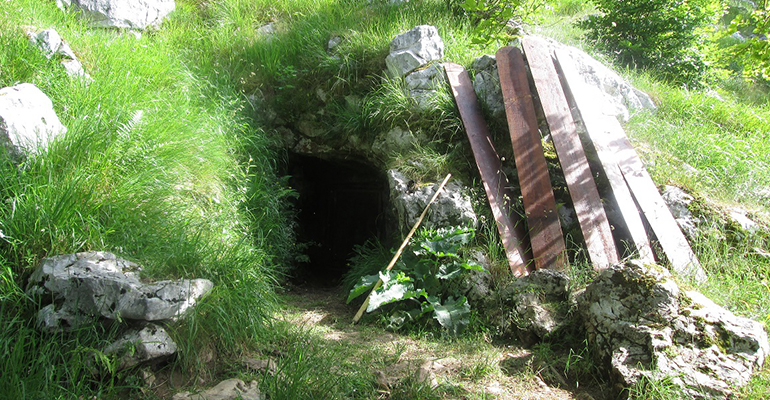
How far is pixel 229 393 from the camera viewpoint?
8.48 ft

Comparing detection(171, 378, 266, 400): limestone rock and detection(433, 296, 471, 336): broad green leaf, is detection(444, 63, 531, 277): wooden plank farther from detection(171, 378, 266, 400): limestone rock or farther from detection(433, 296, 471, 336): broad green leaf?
detection(171, 378, 266, 400): limestone rock

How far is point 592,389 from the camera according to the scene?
2936 mm

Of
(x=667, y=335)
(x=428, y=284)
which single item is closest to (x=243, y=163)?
(x=428, y=284)

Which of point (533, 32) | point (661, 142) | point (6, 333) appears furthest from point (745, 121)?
point (6, 333)

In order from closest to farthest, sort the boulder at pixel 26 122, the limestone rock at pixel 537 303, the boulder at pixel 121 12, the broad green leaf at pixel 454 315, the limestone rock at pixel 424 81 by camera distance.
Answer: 1. the boulder at pixel 26 122
2. the limestone rock at pixel 537 303
3. the broad green leaf at pixel 454 315
4. the limestone rock at pixel 424 81
5. the boulder at pixel 121 12

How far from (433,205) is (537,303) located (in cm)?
116

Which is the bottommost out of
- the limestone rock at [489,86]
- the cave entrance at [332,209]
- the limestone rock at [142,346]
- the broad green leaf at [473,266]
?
the cave entrance at [332,209]

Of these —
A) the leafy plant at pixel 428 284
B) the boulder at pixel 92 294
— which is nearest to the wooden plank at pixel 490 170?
the leafy plant at pixel 428 284

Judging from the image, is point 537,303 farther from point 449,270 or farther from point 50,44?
point 50,44

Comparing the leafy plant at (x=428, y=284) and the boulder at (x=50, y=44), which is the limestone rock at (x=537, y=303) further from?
the boulder at (x=50, y=44)

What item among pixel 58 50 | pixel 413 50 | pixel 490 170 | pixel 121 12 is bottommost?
pixel 490 170

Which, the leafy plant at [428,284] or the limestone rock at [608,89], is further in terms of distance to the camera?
the limestone rock at [608,89]

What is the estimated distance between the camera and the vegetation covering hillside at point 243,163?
2766 millimetres

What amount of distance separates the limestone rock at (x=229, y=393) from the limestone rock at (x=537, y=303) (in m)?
1.82
